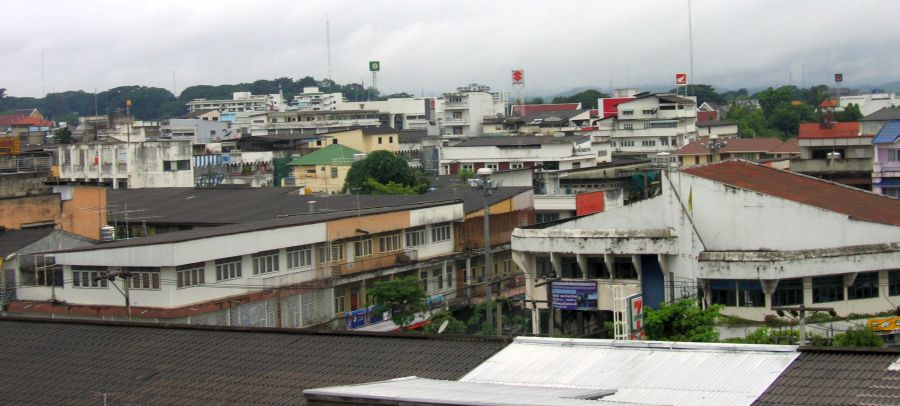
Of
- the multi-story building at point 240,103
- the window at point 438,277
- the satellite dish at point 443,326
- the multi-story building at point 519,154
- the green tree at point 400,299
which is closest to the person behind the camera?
the satellite dish at point 443,326

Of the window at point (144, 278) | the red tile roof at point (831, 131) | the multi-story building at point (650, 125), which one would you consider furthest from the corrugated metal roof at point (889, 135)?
the multi-story building at point (650, 125)

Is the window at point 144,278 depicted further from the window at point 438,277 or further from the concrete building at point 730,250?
the window at point 438,277

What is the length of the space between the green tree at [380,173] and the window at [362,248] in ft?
72.6

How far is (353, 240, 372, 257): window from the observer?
110 feet

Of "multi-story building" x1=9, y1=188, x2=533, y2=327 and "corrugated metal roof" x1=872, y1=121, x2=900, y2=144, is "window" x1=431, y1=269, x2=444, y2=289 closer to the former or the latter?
"multi-story building" x1=9, y1=188, x2=533, y2=327

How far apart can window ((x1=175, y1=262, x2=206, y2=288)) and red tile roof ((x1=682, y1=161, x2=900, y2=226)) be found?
12166 mm

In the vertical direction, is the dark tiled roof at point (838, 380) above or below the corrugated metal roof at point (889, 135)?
below

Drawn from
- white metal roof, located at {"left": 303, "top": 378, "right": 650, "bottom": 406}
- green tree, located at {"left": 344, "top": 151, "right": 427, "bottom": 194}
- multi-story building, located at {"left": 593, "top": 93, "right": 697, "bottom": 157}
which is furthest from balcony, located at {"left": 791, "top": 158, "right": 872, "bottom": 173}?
white metal roof, located at {"left": 303, "top": 378, "right": 650, "bottom": 406}

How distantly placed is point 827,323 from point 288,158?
53.1 metres

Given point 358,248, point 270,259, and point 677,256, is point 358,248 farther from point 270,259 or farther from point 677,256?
point 677,256

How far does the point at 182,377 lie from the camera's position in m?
15.1

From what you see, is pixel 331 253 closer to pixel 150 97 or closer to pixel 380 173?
Answer: pixel 380 173

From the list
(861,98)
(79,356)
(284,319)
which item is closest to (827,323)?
(284,319)

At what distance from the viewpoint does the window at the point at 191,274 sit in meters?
27.1
